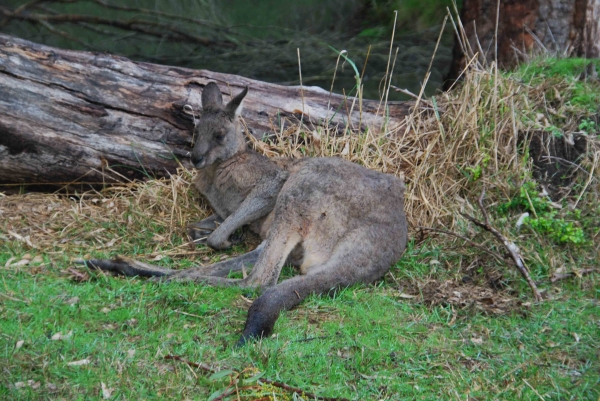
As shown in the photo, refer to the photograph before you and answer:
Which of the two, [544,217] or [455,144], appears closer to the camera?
[544,217]

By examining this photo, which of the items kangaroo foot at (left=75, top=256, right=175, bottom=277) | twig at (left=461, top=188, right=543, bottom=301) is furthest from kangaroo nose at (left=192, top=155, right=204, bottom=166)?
twig at (left=461, top=188, right=543, bottom=301)

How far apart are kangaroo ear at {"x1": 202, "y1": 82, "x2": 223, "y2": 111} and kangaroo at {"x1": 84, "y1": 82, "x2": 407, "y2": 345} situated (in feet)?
0.41

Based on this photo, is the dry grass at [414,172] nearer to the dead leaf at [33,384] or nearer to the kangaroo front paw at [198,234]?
the kangaroo front paw at [198,234]

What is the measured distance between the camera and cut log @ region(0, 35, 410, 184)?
7.16 metres

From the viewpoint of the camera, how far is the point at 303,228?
5539 mm

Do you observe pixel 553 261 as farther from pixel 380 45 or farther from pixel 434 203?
pixel 380 45

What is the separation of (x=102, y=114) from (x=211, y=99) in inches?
50.1

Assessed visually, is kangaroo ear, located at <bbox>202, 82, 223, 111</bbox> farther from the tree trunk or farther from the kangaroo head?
the tree trunk

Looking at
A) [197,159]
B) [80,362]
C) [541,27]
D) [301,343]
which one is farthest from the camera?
[541,27]

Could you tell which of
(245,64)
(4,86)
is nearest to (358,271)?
(4,86)

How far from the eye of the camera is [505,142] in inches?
272

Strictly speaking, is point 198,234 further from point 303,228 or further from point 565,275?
point 565,275

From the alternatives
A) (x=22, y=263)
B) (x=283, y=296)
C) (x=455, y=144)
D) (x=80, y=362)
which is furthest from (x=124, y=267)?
(x=455, y=144)

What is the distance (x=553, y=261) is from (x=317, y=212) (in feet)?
6.43
